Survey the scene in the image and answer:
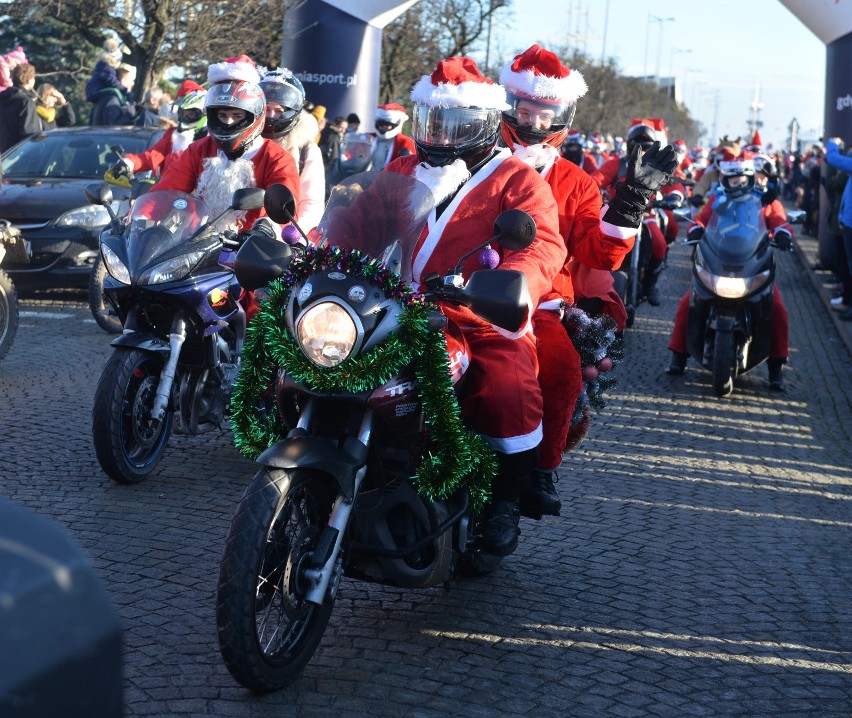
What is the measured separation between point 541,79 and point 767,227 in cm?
490

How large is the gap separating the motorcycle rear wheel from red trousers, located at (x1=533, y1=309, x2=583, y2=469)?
4.91 metres

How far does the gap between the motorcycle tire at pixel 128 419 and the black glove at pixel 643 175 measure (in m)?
2.40

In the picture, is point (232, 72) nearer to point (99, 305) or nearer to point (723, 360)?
point (99, 305)

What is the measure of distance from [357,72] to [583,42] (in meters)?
50.2

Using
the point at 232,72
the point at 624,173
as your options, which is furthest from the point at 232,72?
the point at 624,173

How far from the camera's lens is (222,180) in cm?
704

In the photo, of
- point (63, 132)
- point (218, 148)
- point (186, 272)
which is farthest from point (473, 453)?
point (63, 132)

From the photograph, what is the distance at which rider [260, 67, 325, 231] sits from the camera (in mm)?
7336

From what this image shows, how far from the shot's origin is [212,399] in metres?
6.71

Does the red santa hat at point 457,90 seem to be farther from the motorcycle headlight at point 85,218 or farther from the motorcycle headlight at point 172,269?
the motorcycle headlight at point 85,218

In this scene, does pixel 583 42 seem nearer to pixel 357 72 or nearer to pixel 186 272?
pixel 357 72

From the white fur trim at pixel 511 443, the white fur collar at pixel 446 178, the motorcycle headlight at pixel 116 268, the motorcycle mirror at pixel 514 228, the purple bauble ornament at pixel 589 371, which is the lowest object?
the white fur trim at pixel 511 443

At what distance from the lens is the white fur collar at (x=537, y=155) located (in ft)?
19.2

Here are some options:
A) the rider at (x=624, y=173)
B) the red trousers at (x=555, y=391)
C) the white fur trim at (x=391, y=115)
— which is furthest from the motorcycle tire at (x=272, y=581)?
the white fur trim at (x=391, y=115)
